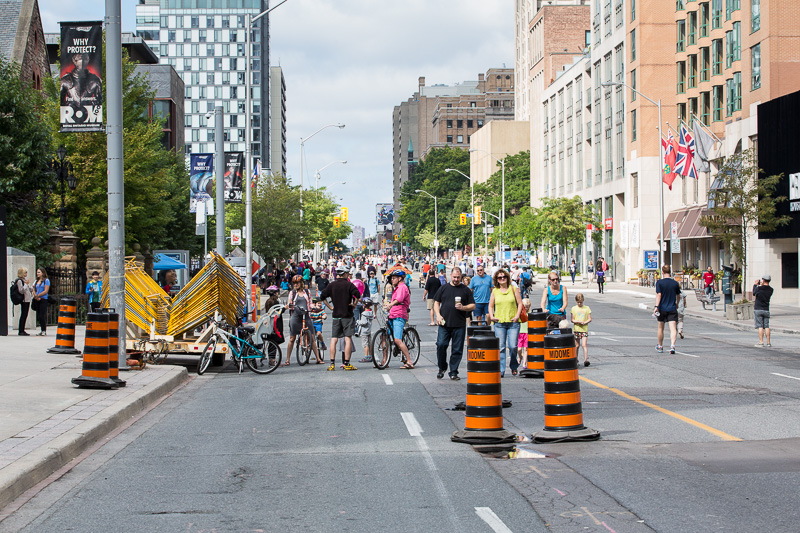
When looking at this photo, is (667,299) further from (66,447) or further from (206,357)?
(66,447)

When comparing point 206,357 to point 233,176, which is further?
point 233,176

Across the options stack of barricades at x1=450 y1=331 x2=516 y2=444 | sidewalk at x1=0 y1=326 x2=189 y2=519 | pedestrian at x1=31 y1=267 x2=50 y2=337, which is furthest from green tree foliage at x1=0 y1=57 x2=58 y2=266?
stack of barricades at x1=450 y1=331 x2=516 y2=444

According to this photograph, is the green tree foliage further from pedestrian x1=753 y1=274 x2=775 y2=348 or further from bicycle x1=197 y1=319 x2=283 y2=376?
pedestrian x1=753 y1=274 x2=775 y2=348

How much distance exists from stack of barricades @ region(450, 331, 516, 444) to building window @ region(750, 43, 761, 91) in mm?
39136

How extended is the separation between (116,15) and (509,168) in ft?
345

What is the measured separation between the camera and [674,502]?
24.3 feet

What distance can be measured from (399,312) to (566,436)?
8514 millimetres

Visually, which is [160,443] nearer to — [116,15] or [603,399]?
[603,399]

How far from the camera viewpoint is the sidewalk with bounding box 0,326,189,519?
340 inches

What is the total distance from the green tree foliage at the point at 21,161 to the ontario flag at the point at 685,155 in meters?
28.4

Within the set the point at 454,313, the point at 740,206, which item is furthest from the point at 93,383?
the point at 740,206

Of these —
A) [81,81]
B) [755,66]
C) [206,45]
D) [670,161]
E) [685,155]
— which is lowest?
[81,81]

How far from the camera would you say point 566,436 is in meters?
9.98

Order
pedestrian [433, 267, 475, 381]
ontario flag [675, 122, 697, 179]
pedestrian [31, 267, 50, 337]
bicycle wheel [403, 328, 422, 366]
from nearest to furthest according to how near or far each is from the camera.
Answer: pedestrian [433, 267, 475, 381] < bicycle wheel [403, 328, 422, 366] < pedestrian [31, 267, 50, 337] < ontario flag [675, 122, 697, 179]
